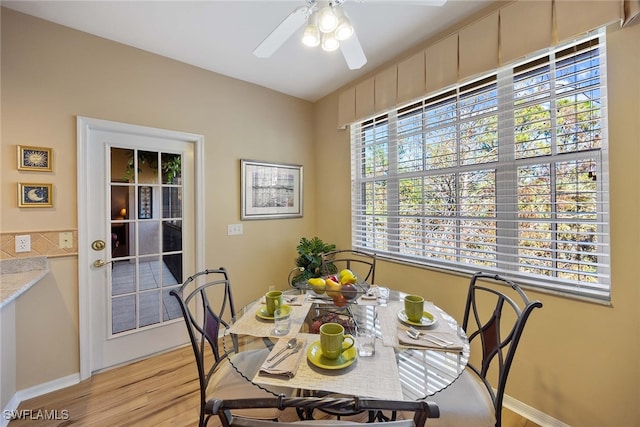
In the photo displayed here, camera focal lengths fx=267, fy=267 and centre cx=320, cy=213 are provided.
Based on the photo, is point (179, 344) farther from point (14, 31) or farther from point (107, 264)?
point (14, 31)

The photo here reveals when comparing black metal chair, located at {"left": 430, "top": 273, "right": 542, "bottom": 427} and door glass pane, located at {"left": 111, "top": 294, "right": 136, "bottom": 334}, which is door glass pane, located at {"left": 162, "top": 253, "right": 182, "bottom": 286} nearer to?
door glass pane, located at {"left": 111, "top": 294, "right": 136, "bottom": 334}

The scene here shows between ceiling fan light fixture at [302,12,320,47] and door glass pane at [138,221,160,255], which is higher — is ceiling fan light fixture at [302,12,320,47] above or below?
above

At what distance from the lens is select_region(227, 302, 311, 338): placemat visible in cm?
125

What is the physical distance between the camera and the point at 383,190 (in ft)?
8.75

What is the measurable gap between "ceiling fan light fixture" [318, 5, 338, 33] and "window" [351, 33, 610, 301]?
48.5 inches

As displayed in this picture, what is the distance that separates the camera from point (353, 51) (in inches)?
62.4

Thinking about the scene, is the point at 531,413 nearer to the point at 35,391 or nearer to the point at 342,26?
the point at 342,26

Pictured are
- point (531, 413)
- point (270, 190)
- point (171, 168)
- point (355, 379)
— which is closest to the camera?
point (355, 379)

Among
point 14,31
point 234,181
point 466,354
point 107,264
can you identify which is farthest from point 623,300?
point 14,31

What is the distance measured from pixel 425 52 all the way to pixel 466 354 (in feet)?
6.87

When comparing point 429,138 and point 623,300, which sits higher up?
point 429,138

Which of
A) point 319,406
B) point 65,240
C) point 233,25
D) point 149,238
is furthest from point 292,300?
point 233,25

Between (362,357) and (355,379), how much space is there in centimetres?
13

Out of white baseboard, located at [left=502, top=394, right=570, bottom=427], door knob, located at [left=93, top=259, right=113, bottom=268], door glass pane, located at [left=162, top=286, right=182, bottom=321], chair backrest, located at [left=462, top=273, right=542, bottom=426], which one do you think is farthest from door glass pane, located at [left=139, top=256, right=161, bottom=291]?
white baseboard, located at [left=502, top=394, right=570, bottom=427]
